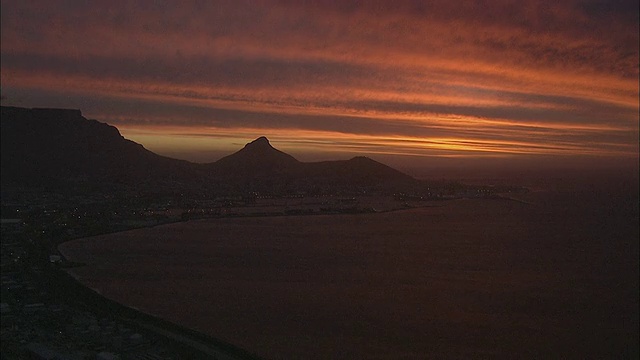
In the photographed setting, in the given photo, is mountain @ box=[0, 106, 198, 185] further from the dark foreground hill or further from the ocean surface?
the ocean surface

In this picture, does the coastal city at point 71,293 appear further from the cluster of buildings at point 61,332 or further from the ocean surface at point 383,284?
the ocean surface at point 383,284

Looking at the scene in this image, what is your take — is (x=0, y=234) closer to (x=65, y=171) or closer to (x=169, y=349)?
(x=169, y=349)

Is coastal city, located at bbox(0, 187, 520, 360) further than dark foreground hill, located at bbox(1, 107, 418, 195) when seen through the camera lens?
No

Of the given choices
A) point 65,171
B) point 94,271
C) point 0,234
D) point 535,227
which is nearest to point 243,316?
point 94,271

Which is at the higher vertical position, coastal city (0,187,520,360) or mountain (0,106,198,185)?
mountain (0,106,198,185)

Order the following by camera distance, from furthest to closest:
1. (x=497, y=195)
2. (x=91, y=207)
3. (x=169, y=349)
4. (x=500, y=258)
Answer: (x=497, y=195), (x=91, y=207), (x=500, y=258), (x=169, y=349)

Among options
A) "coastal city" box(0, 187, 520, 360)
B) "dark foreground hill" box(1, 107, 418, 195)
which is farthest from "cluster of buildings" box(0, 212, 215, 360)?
"dark foreground hill" box(1, 107, 418, 195)

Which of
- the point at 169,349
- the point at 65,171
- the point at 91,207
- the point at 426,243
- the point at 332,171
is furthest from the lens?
the point at 332,171
